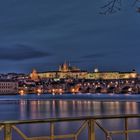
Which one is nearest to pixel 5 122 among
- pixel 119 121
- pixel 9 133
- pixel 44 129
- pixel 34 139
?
pixel 9 133

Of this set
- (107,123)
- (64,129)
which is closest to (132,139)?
(64,129)

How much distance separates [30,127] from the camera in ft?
145

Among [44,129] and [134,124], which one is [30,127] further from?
[134,124]

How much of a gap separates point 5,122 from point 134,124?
4167 cm

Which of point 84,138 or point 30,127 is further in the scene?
point 30,127

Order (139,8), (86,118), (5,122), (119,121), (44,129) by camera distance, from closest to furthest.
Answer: (139,8) → (5,122) → (86,118) → (44,129) → (119,121)

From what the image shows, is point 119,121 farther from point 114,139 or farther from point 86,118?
point 86,118

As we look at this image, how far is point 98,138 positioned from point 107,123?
17.7 metres

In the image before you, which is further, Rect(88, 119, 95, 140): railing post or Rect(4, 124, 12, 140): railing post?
Rect(88, 119, 95, 140): railing post

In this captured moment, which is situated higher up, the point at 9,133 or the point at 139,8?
the point at 139,8

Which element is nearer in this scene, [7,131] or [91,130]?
[7,131]

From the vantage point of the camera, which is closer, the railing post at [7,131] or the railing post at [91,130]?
the railing post at [7,131]

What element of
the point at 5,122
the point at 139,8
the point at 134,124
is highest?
the point at 139,8

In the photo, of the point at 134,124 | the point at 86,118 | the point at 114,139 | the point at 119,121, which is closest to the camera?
the point at 86,118
